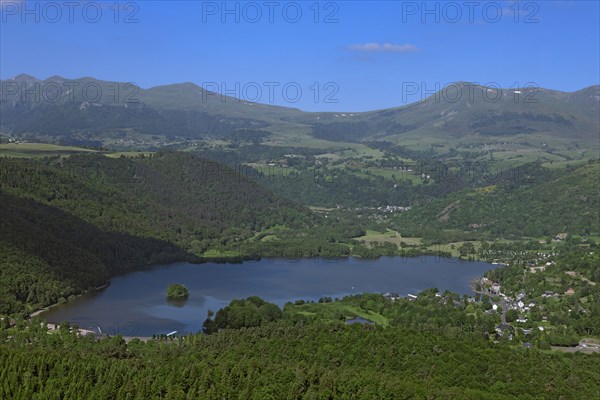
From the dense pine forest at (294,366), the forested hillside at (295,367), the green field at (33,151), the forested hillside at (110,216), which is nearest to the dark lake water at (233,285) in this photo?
the forested hillside at (110,216)

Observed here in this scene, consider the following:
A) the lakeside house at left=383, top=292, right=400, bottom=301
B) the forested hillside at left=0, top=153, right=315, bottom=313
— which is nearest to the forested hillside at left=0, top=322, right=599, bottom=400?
the lakeside house at left=383, top=292, right=400, bottom=301

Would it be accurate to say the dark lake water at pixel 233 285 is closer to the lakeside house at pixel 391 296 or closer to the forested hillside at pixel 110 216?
the lakeside house at pixel 391 296

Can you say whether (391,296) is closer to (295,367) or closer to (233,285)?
(233,285)

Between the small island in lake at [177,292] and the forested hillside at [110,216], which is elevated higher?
the forested hillside at [110,216]

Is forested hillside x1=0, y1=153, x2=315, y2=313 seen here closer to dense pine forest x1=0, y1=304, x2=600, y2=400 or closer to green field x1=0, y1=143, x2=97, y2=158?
green field x1=0, y1=143, x2=97, y2=158

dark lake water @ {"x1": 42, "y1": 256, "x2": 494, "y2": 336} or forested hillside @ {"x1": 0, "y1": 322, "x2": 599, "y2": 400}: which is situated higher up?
forested hillside @ {"x1": 0, "y1": 322, "x2": 599, "y2": 400}

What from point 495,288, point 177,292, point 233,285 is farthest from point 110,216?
point 495,288

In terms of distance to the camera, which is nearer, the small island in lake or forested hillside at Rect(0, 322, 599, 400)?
forested hillside at Rect(0, 322, 599, 400)
